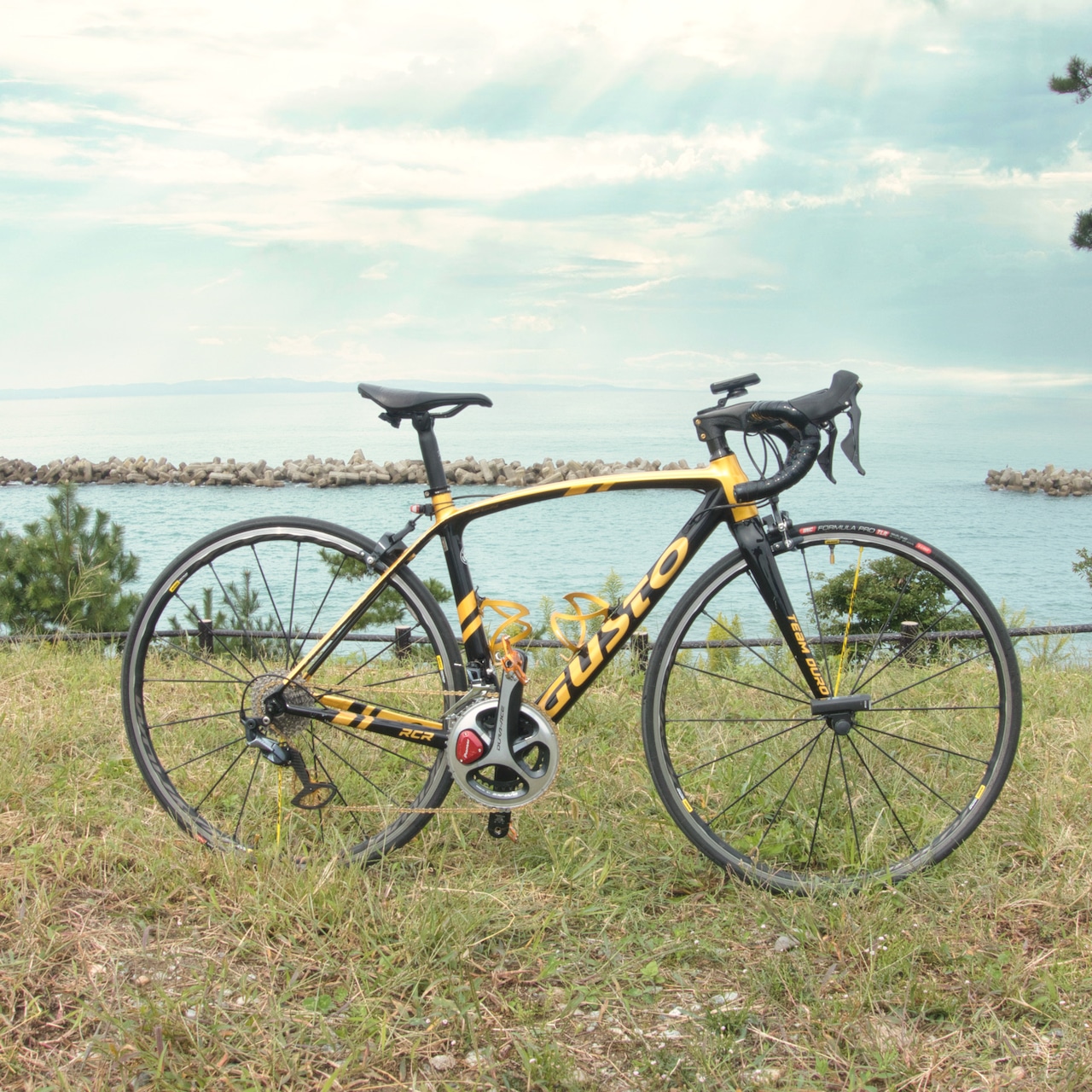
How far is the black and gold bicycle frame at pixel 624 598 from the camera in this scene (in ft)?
8.07

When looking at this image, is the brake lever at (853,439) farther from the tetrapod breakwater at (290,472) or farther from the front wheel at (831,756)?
the tetrapod breakwater at (290,472)

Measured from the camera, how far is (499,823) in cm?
258

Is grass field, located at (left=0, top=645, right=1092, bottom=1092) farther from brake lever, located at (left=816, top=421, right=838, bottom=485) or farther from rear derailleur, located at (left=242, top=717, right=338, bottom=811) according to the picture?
brake lever, located at (left=816, top=421, right=838, bottom=485)

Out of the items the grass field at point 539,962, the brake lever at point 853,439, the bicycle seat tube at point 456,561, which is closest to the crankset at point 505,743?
the bicycle seat tube at point 456,561

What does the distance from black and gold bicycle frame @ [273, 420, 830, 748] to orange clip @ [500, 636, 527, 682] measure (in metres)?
0.07

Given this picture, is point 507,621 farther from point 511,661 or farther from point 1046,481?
point 1046,481

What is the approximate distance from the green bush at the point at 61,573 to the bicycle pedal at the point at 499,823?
4.52m

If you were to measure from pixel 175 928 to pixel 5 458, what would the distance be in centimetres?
2125

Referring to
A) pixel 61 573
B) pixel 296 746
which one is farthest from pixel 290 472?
pixel 296 746

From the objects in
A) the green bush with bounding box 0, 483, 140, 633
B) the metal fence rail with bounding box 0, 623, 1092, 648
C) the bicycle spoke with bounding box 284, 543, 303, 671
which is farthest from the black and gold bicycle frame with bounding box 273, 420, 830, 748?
the green bush with bounding box 0, 483, 140, 633

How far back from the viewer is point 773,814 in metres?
2.76

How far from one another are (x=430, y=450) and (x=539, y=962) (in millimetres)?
1260

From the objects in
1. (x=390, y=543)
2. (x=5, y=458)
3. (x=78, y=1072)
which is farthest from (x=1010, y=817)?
(x=5, y=458)

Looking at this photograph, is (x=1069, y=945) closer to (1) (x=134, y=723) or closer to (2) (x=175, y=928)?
(2) (x=175, y=928)
